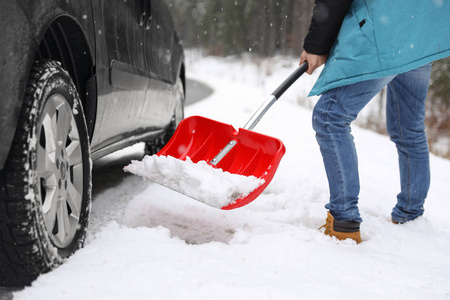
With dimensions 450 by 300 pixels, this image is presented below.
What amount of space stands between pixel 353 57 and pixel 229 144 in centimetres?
84

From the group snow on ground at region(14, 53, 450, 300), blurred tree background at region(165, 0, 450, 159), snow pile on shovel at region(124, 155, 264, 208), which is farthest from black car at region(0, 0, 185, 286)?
blurred tree background at region(165, 0, 450, 159)

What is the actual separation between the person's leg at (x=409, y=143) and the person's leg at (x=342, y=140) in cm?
41

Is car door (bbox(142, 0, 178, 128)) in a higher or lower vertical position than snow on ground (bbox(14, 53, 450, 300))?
higher

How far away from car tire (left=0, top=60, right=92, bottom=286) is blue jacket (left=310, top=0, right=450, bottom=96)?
1.29 meters

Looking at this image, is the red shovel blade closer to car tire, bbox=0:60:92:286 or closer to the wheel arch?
the wheel arch

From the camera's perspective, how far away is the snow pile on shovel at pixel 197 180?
228 cm

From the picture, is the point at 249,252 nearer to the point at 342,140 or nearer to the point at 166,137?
the point at 342,140

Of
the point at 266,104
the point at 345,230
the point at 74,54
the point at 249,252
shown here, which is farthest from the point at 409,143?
the point at 74,54

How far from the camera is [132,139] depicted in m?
3.03

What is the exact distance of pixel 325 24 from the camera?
2416 mm

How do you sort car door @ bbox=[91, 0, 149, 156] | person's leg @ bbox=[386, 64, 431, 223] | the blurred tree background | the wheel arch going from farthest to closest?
the blurred tree background < person's leg @ bbox=[386, 64, 431, 223] < car door @ bbox=[91, 0, 149, 156] < the wheel arch

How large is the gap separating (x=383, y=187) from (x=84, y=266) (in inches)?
114

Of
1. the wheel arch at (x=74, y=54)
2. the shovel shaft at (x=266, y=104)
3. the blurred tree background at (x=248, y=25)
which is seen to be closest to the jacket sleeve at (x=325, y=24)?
the shovel shaft at (x=266, y=104)

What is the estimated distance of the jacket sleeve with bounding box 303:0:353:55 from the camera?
237 centimetres
